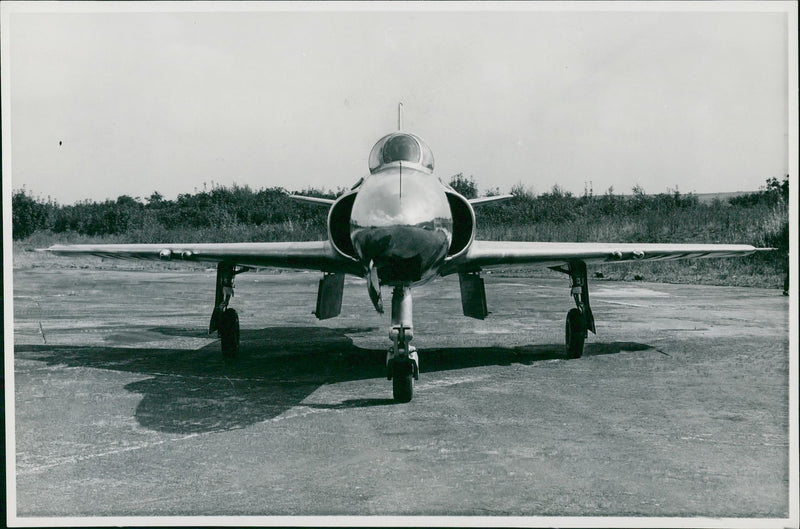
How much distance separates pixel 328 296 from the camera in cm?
1045

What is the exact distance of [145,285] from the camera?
23594 mm

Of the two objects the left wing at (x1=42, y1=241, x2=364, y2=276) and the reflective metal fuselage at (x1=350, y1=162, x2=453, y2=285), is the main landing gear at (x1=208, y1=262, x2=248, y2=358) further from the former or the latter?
the reflective metal fuselage at (x1=350, y1=162, x2=453, y2=285)

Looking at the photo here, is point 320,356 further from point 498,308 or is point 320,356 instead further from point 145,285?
point 145,285

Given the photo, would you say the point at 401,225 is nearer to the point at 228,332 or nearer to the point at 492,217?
the point at 228,332

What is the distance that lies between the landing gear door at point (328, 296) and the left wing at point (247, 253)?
0.77m

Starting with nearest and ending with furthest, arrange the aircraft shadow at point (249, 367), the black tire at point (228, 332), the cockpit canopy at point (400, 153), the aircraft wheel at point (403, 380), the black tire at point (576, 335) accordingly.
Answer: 1. the aircraft shadow at point (249, 367)
2. the aircraft wheel at point (403, 380)
3. the cockpit canopy at point (400, 153)
4. the black tire at point (576, 335)
5. the black tire at point (228, 332)

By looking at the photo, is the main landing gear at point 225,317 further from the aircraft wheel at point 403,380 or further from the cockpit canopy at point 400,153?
the aircraft wheel at point 403,380

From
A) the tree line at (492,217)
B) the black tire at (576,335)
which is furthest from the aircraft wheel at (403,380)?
the tree line at (492,217)

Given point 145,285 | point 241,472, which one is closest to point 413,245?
point 241,472

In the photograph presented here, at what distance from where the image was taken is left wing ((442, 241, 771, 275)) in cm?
887

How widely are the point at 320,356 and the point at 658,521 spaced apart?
658cm

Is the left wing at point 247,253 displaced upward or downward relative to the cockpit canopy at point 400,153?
downward

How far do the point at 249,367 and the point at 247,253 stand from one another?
5.27 feet

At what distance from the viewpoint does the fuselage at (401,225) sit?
611cm
